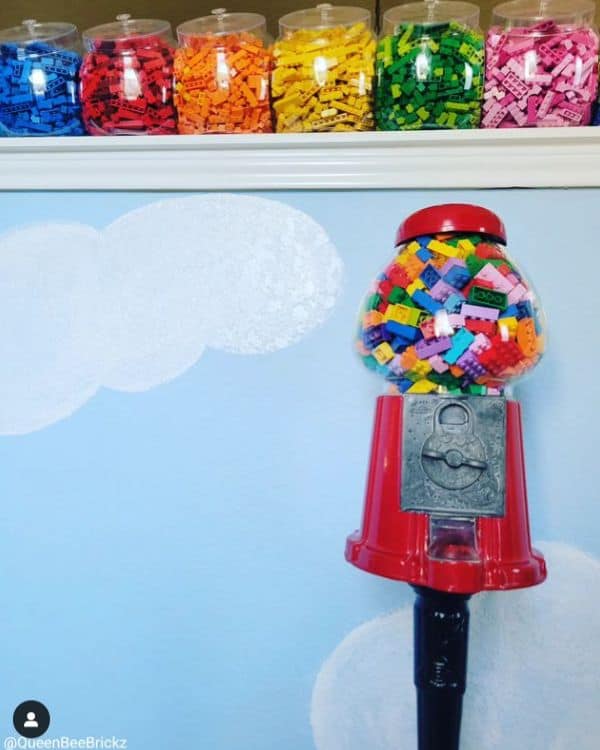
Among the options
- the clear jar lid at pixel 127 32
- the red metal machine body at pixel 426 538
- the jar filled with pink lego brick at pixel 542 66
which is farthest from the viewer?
the clear jar lid at pixel 127 32

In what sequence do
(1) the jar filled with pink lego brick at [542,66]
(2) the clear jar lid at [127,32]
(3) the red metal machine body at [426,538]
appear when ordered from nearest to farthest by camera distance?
(3) the red metal machine body at [426,538] < (1) the jar filled with pink lego brick at [542,66] < (2) the clear jar lid at [127,32]

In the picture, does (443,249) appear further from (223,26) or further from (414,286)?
(223,26)

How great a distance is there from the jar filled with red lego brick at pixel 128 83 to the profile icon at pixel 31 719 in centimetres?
90

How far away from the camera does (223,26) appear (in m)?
1.15

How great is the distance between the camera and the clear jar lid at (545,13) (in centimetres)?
108

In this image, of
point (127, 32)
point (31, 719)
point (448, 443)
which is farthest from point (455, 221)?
point (31, 719)

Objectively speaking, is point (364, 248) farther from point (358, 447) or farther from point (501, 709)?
point (501, 709)

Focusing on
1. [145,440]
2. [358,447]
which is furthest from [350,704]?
[145,440]

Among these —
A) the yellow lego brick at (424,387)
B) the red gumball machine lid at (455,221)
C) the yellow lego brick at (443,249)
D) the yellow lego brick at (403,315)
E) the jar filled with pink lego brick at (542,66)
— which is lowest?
the yellow lego brick at (424,387)

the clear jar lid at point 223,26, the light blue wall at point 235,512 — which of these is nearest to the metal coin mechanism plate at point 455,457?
the light blue wall at point 235,512

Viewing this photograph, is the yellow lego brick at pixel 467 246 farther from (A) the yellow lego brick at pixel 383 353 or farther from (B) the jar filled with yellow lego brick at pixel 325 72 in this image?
(B) the jar filled with yellow lego brick at pixel 325 72

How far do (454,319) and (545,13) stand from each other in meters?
0.53

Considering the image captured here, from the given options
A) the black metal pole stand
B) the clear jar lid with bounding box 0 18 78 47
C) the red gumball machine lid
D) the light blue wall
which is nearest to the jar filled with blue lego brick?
the clear jar lid with bounding box 0 18 78 47

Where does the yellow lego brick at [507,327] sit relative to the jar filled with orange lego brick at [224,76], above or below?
below
